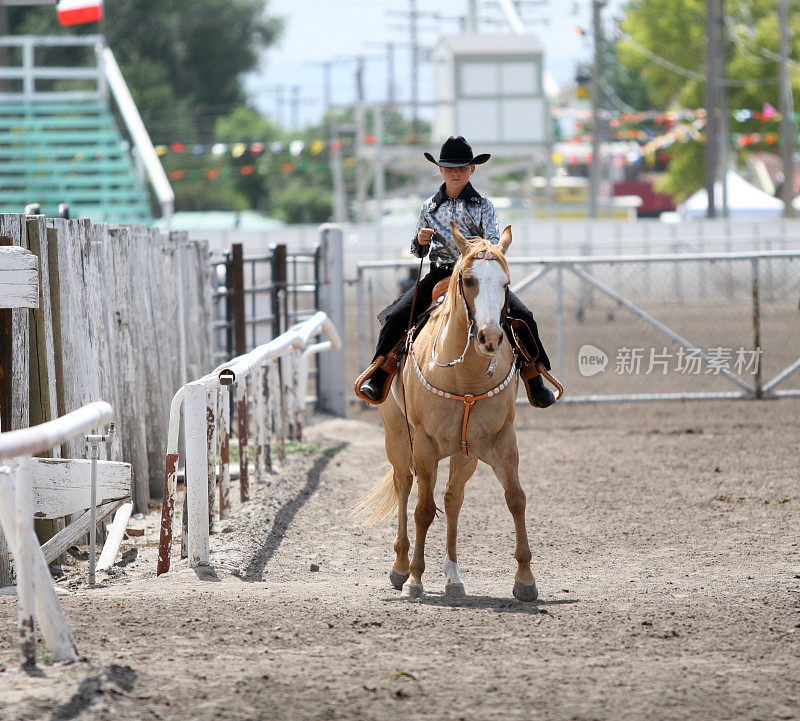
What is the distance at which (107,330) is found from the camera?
26.5 feet

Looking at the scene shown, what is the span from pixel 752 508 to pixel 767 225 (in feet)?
82.5

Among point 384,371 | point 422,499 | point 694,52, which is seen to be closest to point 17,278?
point 384,371

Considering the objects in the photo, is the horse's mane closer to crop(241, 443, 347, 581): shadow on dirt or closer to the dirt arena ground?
the dirt arena ground

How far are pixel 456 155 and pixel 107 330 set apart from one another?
2950 millimetres

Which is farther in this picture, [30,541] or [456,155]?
[456,155]

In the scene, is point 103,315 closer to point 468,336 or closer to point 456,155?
point 456,155

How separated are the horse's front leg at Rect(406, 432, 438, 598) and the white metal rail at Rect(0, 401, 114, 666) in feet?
8.03

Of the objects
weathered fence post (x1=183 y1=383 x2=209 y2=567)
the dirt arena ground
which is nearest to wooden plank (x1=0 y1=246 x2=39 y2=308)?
weathered fence post (x1=183 y1=383 x2=209 y2=567)

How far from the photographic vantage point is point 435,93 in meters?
45.1

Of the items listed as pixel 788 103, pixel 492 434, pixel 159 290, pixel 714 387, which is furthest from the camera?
pixel 788 103

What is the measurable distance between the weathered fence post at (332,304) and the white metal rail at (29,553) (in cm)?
967

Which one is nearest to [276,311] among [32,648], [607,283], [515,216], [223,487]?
[223,487]

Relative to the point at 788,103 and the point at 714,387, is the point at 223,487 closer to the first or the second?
the point at 714,387

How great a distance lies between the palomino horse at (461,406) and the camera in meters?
5.84
